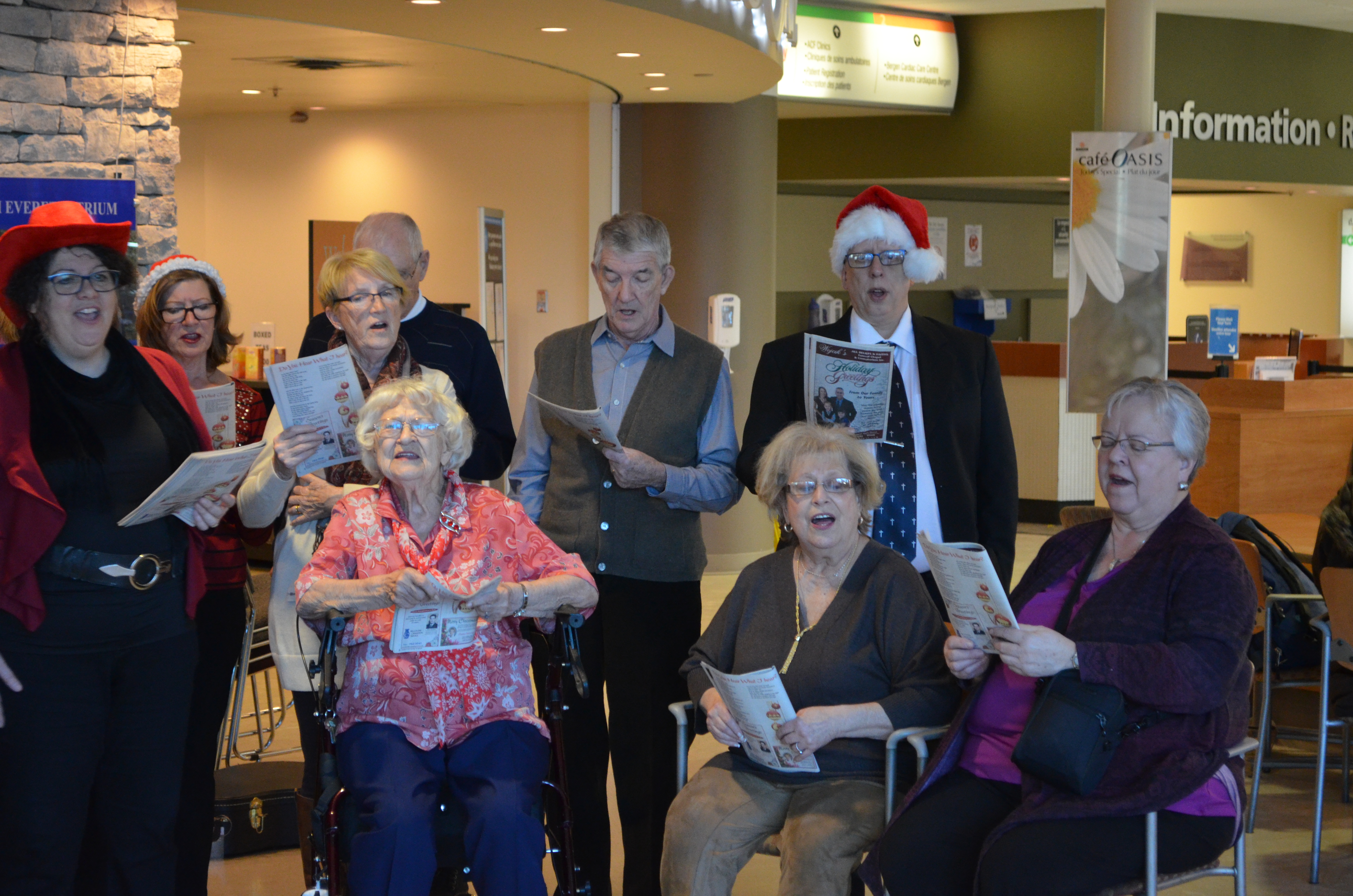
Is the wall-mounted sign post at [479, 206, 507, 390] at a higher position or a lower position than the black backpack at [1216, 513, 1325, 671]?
higher

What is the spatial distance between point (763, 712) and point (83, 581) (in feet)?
4.34

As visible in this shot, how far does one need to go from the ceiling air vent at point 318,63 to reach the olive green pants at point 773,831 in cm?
548

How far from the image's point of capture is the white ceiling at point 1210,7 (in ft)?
30.5

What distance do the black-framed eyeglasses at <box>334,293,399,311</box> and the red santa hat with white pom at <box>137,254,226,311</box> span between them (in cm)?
48

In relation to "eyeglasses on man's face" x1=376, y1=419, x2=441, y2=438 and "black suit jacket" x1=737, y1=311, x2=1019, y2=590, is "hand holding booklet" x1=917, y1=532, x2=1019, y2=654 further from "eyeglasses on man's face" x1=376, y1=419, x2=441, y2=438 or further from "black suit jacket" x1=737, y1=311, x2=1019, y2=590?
"eyeglasses on man's face" x1=376, y1=419, x2=441, y2=438

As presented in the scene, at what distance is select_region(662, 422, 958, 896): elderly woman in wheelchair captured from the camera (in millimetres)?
2703

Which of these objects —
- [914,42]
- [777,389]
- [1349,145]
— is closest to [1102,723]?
[777,389]

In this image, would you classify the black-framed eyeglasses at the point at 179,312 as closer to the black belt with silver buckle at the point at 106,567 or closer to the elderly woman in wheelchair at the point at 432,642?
the elderly woman in wheelchair at the point at 432,642

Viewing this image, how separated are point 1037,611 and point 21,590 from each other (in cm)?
195

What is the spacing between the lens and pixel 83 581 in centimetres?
256

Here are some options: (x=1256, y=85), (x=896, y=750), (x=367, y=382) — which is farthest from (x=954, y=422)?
(x=1256, y=85)

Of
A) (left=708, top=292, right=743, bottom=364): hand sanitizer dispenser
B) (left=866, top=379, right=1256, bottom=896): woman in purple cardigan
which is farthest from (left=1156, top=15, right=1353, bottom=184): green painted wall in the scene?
(left=866, top=379, right=1256, bottom=896): woman in purple cardigan

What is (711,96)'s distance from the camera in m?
7.69

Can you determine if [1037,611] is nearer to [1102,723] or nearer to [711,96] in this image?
[1102,723]
